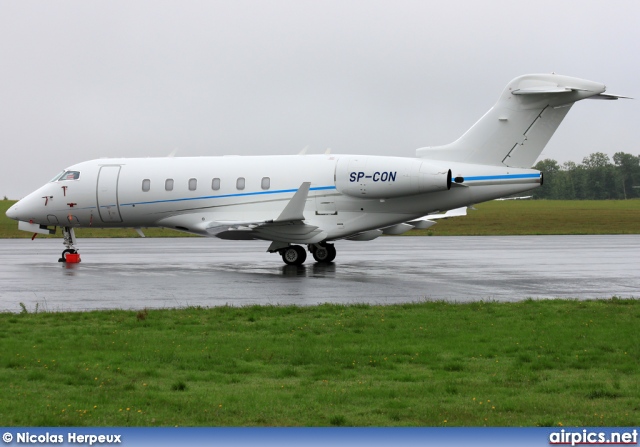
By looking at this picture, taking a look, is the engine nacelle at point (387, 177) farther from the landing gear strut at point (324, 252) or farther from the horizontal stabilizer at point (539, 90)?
the horizontal stabilizer at point (539, 90)

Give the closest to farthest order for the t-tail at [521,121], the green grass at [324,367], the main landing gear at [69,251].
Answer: the green grass at [324,367]
the t-tail at [521,121]
the main landing gear at [69,251]

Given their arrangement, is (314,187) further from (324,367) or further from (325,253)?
(324,367)

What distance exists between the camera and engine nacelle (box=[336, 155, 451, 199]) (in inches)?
942

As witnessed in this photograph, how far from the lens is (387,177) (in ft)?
80.0

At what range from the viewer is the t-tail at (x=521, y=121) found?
77.2 ft

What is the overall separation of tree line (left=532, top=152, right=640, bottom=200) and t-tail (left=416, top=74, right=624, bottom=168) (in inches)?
5472

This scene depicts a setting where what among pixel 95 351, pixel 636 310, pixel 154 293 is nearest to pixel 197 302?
pixel 154 293

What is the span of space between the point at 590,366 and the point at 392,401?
3.18 m

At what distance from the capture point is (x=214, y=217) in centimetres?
2675

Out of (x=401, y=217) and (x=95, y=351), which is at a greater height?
(x=401, y=217)

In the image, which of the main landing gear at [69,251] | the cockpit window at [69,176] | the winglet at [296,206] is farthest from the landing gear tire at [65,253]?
the winglet at [296,206]

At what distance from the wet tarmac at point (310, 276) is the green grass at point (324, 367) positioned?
8.32 feet

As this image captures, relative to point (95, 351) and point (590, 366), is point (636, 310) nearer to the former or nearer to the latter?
point (590, 366)

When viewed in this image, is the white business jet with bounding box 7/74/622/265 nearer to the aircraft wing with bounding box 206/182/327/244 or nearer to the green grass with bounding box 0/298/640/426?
the aircraft wing with bounding box 206/182/327/244
